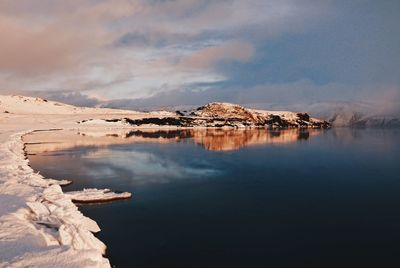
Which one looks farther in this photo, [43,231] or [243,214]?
[243,214]

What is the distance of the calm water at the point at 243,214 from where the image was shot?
37.6 ft

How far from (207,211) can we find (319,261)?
6.09m

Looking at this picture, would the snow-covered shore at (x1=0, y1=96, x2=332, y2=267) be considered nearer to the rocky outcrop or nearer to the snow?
the snow

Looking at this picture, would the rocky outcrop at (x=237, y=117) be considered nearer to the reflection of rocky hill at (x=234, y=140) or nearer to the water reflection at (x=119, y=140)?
the reflection of rocky hill at (x=234, y=140)

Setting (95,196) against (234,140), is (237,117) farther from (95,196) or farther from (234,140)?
(95,196)

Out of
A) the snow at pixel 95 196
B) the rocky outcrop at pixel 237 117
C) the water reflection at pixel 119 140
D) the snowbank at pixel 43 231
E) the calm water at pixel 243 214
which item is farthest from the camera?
the rocky outcrop at pixel 237 117

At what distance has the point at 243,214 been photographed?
52.5 ft

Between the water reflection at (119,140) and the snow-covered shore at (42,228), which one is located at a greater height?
the water reflection at (119,140)

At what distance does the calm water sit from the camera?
1146 cm

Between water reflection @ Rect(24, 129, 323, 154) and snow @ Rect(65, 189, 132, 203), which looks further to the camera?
water reflection @ Rect(24, 129, 323, 154)

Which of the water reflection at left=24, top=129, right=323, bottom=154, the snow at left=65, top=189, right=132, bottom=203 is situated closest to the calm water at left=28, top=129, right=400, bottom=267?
the snow at left=65, top=189, right=132, bottom=203

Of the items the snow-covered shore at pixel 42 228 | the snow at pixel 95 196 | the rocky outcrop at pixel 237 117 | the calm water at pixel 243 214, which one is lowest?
the calm water at pixel 243 214

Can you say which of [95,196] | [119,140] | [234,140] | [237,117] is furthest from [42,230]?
[237,117]

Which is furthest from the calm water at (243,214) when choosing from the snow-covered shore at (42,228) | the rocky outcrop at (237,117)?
the rocky outcrop at (237,117)
